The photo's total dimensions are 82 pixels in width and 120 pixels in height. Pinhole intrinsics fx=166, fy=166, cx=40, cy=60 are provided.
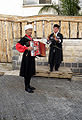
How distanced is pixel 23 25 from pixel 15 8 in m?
4.03

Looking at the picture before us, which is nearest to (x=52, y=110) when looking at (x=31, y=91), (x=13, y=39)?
(x=31, y=91)

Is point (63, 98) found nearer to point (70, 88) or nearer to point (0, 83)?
point (70, 88)

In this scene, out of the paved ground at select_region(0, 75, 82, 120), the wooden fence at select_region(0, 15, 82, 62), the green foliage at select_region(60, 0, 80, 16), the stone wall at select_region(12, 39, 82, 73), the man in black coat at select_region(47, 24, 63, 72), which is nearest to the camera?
the paved ground at select_region(0, 75, 82, 120)

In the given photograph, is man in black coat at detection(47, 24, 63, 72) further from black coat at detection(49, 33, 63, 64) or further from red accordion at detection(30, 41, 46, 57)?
red accordion at detection(30, 41, 46, 57)

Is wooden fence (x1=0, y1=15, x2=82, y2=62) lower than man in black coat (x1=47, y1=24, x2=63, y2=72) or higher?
higher

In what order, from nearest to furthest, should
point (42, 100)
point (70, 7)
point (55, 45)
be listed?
point (42, 100) < point (55, 45) < point (70, 7)

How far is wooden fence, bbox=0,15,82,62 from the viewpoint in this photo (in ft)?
27.2

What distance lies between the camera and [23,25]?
27.7ft

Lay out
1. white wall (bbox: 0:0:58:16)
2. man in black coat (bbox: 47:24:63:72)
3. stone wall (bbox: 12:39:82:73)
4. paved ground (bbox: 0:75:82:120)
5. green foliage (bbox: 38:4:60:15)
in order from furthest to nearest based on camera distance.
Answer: white wall (bbox: 0:0:58:16) < green foliage (bbox: 38:4:60:15) < stone wall (bbox: 12:39:82:73) < man in black coat (bbox: 47:24:63:72) < paved ground (bbox: 0:75:82:120)

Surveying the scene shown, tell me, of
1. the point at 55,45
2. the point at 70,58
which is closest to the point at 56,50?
the point at 55,45

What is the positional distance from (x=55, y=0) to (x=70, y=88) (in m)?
8.33

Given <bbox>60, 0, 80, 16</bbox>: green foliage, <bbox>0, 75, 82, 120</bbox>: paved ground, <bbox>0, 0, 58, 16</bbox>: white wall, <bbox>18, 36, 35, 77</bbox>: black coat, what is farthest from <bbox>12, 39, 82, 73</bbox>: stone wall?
<bbox>0, 0, 58, 16</bbox>: white wall

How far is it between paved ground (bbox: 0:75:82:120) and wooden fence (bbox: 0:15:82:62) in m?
2.76

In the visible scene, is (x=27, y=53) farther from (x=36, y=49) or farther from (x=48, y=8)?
(x=48, y=8)
